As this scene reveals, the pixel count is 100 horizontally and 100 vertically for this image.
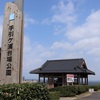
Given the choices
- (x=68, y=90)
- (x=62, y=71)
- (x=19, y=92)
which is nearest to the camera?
A: (x=19, y=92)

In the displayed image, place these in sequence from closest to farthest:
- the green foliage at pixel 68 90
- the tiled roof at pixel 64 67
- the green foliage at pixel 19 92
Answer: the green foliage at pixel 19 92, the green foliage at pixel 68 90, the tiled roof at pixel 64 67

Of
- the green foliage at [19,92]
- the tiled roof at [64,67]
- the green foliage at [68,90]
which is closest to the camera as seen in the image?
the green foliage at [19,92]

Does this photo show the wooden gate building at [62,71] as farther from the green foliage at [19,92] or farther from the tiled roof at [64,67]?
the green foliage at [19,92]

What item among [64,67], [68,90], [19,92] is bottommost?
[68,90]

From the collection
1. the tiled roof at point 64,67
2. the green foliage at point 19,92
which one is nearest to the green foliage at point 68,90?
the tiled roof at point 64,67

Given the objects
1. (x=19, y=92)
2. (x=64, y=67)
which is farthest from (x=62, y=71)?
(x=19, y=92)

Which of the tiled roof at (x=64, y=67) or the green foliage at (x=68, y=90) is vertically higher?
the tiled roof at (x=64, y=67)

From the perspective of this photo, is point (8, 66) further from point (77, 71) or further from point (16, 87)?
point (77, 71)

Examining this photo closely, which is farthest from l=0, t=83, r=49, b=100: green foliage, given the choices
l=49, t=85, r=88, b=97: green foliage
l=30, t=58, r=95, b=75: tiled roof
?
l=30, t=58, r=95, b=75: tiled roof

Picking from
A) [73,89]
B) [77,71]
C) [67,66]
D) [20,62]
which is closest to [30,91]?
[20,62]

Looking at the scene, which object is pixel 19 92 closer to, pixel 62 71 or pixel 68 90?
pixel 68 90

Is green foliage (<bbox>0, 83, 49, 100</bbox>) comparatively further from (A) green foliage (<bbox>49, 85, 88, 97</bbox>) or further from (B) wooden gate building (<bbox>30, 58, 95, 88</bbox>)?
(B) wooden gate building (<bbox>30, 58, 95, 88</bbox>)

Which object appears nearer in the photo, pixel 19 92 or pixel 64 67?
pixel 19 92

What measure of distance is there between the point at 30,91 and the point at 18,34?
12.4ft
